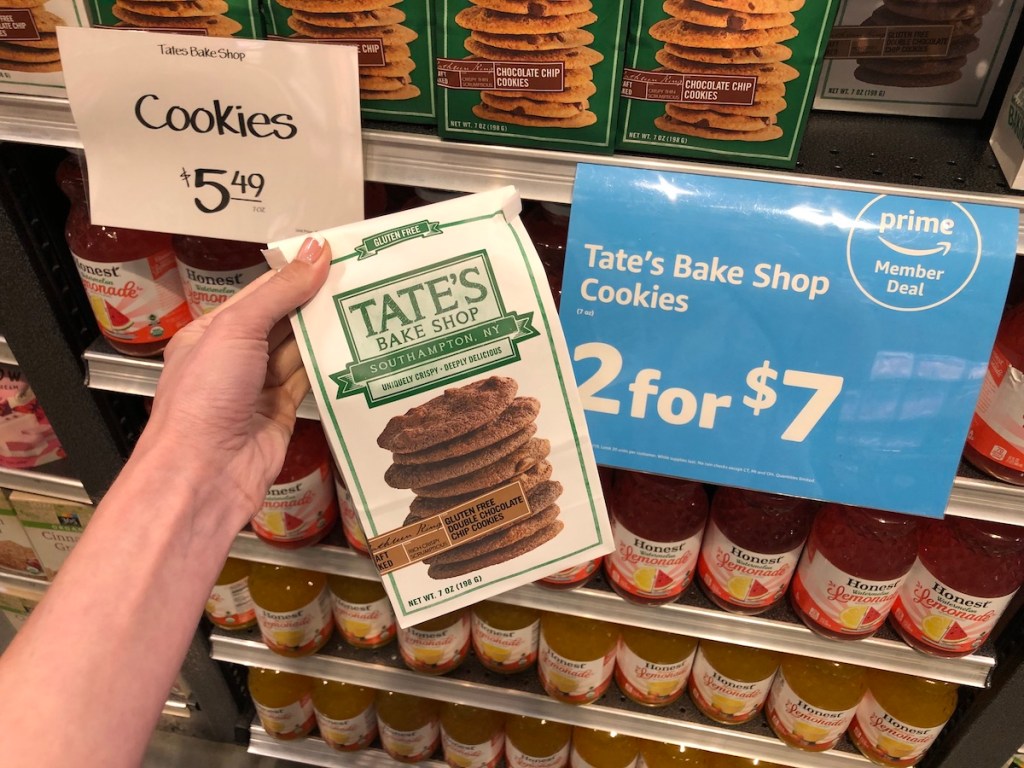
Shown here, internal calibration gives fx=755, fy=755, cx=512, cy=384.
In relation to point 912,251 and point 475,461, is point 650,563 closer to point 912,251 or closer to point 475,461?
point 475,461

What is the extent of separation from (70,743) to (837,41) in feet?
3.93

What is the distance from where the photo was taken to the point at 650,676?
1441 mm

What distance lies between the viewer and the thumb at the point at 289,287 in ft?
2.57

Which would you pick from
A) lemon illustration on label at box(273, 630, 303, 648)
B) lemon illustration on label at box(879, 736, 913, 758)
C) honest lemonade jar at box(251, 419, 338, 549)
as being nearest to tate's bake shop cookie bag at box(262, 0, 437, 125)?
honest lemonade jar at box(251, 419, 338, 549)


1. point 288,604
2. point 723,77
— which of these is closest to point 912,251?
point 723,77

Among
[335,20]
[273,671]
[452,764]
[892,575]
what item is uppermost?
[335,20]

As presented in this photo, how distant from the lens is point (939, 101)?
3.32 feet

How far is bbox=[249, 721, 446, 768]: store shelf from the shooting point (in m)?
1.83

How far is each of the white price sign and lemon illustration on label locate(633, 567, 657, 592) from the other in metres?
0.71

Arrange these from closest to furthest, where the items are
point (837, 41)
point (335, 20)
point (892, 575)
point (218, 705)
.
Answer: point (335, 20) → point (837, 41) → point (892, 575) → point (218, 705)

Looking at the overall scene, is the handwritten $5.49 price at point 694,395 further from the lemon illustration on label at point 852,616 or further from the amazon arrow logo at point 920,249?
the lemon illustration on label at point 852,616

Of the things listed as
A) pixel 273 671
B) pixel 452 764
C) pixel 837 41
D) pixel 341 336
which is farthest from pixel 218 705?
pixel 837 41

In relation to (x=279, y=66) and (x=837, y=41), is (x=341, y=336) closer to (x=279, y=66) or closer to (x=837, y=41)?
(x=279, y=66)

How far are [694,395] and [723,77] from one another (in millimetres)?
353
